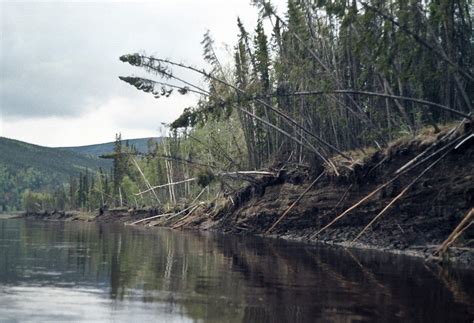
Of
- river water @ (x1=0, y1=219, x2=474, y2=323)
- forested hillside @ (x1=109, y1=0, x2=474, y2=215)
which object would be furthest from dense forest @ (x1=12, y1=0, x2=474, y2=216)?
river water @ (x1=0, y1=219, x2=474, y2=323)

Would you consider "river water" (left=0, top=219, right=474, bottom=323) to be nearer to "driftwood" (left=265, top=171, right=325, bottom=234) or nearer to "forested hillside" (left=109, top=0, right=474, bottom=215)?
"forested hillside" (left=109, top=0, right=474, bottom=215)

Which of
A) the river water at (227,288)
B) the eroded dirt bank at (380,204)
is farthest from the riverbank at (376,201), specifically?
the river water at (227,288)

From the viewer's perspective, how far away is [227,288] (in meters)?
13.8

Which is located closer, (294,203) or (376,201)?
(376,201)

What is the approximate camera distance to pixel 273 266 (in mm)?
18562

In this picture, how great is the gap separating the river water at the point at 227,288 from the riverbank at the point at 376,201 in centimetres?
292

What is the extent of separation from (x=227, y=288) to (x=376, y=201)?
15.7 meters

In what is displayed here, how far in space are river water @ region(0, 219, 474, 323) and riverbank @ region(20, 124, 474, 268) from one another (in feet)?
9.58

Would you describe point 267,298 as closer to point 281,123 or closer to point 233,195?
point 281,123

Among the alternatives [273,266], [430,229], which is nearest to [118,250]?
[273,266]

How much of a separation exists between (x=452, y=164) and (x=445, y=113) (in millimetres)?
5314

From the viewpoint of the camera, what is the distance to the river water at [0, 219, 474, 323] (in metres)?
10.9

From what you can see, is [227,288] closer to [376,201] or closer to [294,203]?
[376,201]

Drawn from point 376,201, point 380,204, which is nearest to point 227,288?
point 380,204
